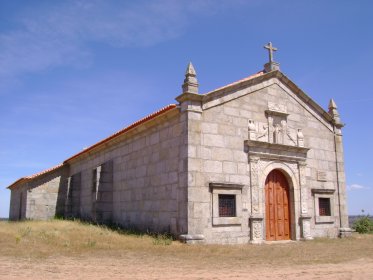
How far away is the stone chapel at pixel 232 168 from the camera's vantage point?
39.9 feet

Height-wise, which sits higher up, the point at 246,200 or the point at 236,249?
the point at 246,200

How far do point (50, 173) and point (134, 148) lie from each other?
8818mm

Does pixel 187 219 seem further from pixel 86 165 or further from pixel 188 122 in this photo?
pixel 86 165

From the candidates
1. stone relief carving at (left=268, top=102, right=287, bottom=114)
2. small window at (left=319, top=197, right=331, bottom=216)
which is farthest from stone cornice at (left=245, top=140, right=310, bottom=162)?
small window at (left=319, top=197, right=331, bottom=216)

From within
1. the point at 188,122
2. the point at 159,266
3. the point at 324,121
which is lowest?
the point at 159,266

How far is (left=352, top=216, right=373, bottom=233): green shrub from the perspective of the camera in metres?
18.6

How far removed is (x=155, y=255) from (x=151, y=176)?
5.14 metres

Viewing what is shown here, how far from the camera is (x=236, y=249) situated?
10.8 metres

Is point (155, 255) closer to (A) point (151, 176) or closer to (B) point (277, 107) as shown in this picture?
(A) point (151, 176)

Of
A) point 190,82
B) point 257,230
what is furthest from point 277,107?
point 257,230

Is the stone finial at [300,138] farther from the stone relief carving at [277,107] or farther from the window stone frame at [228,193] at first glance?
the window stone frame at [228,193]

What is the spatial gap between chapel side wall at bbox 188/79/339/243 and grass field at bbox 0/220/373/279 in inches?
40.1

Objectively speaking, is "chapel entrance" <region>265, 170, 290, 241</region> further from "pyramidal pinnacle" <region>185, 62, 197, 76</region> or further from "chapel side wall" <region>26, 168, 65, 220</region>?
"chapel side wall" <region>26, 168, 65, 220</region>

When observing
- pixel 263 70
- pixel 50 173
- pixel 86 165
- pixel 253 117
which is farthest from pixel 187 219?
pixel 50 173
